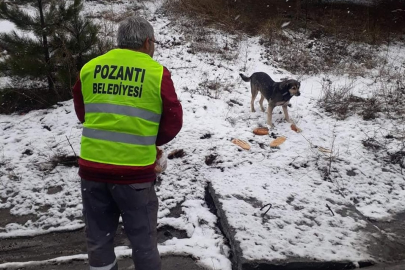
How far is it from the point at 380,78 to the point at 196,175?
635cm

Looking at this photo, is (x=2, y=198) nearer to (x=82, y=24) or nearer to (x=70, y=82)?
(x=70, y=82)

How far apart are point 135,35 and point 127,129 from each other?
2.14 feet

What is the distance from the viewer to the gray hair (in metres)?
2.38

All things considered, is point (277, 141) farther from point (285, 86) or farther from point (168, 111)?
point (168, 111)

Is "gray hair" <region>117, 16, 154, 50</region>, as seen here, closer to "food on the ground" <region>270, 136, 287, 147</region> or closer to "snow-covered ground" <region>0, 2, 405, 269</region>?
"snow-covered ground" <region>0, 2, 405, 269</region>

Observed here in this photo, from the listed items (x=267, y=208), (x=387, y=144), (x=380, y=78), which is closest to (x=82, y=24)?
(x=267, y=208)

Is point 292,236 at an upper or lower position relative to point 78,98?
lower

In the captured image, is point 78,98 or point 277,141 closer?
point 78,98

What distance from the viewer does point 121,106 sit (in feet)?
7.48

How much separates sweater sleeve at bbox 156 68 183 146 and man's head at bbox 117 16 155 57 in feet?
0.81

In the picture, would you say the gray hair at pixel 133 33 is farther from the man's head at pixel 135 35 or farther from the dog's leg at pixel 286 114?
the dog's leg at pixel 286 114

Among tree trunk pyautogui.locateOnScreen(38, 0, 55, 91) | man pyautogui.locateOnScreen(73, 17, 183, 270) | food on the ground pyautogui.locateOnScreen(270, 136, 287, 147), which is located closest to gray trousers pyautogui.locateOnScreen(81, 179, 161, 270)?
man pyautogui.locateOnScreen(73, 17, 183, 270)

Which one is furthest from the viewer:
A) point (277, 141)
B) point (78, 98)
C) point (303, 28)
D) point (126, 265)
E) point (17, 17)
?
point (303, 28)

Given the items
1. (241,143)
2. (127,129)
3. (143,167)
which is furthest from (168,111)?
(241,143)
